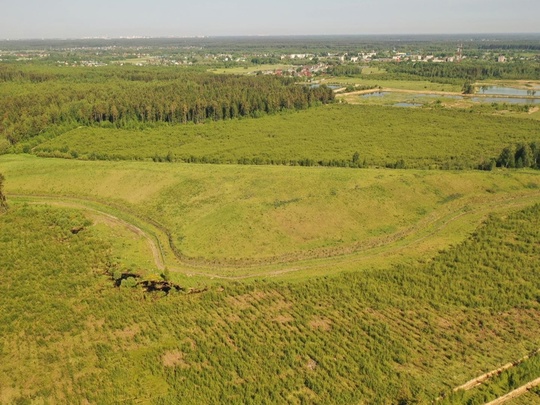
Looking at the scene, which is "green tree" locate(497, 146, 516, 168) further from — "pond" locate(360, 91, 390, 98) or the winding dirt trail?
"pond" locate(360, 91, 390, 98)

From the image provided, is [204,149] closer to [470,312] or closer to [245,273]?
[245,273]

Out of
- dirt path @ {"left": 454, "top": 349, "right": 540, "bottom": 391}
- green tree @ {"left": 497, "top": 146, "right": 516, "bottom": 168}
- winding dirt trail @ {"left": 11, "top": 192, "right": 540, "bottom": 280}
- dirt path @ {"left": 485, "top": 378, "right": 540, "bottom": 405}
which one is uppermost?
green tree @ {"left": 497, "top": 146, "right": 516, "bottom": 168}

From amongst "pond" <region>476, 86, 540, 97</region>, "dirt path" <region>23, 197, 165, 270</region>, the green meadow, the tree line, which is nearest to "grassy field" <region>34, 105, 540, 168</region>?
the green meadow

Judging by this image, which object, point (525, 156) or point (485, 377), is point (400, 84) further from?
point (485, 377)

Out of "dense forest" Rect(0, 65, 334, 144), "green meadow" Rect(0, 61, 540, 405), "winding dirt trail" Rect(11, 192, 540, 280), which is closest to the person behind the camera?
"green meadow" Rect(0, 61, 540, 405)

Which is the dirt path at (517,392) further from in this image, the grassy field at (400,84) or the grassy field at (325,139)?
the grassy field at (400,84)

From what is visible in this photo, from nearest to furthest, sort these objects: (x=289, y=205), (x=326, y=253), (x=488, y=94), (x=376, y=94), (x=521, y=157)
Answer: (x=326, y=253) → (x=289, y=205) → (x=521, y=157) → (x=488, y=94) → (x=376, y=94)

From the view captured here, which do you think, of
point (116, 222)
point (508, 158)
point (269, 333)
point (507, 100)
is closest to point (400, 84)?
point (507, 100)
